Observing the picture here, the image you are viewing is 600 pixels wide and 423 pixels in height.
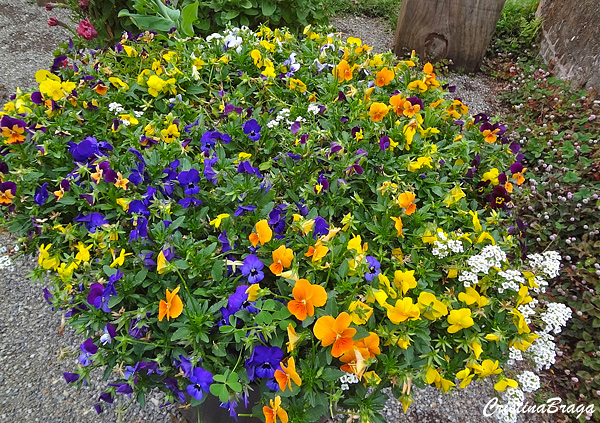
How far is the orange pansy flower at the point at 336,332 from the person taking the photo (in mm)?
1057

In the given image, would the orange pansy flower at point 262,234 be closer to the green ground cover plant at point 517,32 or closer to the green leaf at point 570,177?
the green leaf at point 570,177

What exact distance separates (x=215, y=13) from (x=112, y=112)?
2171mm

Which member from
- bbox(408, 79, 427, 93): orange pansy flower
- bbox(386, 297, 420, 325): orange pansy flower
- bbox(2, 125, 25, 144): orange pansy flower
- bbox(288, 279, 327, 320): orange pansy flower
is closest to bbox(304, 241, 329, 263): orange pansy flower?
bbox(288, 279, 327, 320): orange pansy flower

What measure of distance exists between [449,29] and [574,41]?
1.07 m

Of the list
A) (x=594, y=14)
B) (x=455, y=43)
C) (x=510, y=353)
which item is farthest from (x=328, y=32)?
(x=594, y=14)

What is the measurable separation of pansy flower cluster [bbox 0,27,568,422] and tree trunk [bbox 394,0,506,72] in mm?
2663

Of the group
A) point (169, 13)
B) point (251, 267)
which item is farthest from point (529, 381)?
point (169, 13)

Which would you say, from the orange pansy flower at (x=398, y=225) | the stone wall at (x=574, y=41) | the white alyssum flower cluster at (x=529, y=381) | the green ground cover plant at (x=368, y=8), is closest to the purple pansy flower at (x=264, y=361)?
the orange pansy flower at (x=398, y=225)

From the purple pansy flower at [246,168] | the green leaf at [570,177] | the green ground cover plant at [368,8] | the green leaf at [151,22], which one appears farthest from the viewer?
the green ground cover plant at [368,8]

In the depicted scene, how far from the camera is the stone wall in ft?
12.1

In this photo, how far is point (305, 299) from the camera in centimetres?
110

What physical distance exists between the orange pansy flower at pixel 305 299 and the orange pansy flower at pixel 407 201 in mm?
443

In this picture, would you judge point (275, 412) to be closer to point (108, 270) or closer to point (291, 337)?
point (291, 337)

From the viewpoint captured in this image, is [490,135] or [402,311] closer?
[402,311]
